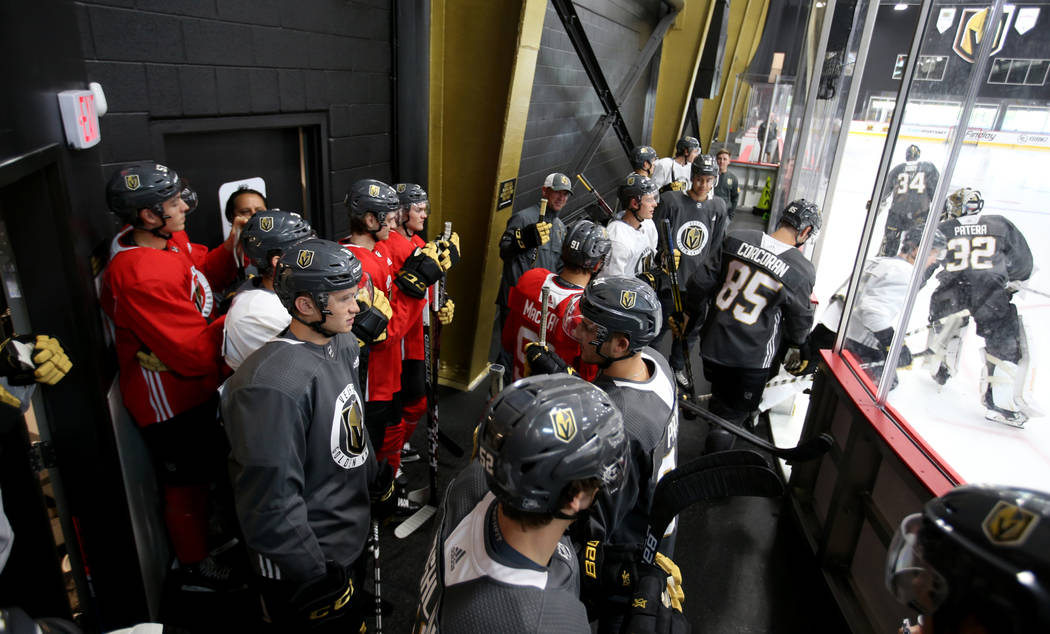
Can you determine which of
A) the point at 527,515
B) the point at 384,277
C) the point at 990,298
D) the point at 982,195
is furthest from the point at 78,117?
the point at 990,298

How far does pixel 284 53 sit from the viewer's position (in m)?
3.35

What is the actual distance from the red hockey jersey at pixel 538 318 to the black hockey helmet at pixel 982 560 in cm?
207

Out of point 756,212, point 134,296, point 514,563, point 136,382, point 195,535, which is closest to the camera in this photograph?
point 514,563

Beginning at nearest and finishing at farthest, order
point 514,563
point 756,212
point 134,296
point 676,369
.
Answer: point 514,563 → point 134,296 → point 676,369 → point 756,212

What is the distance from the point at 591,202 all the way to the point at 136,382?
835cm

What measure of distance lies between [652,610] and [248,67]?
325 cm

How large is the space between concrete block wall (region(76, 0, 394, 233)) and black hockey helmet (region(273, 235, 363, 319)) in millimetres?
1212

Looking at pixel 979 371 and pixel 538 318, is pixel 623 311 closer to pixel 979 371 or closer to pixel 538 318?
pixel 538 318

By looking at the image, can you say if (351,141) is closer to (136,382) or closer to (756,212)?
(136,382)

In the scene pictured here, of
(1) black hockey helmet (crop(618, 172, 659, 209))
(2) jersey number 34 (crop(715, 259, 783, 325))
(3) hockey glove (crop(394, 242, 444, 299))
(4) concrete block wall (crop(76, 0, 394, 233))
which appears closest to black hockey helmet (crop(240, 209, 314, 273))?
(4) concrete block wall (crop(76, 0, 394, 233))

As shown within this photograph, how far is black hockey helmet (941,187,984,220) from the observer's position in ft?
9.10

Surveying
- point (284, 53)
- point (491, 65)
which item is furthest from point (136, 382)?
point (491, 65)

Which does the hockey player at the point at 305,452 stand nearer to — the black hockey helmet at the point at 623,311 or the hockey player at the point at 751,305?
the black hockey helmet at the point at 623,311

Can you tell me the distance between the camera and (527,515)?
132 centimetres
